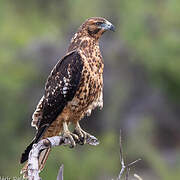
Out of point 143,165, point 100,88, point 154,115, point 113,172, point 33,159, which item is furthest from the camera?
point 154,115

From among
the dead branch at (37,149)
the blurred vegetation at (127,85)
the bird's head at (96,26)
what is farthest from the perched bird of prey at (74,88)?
the blurred vegetation at (127,85)

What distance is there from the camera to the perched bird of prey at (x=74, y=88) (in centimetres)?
711

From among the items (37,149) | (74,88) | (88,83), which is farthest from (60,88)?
(37,149)

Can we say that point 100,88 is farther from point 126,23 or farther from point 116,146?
point 126,23

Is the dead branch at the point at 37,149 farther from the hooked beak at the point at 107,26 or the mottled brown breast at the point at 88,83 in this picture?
the hooked beak at the point at 107,26

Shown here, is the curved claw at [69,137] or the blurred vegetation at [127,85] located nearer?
the curved claw at [69,137]

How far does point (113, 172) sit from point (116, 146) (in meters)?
1.44

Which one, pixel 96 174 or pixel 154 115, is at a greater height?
pixel 154 115

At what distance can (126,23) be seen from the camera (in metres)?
19.8

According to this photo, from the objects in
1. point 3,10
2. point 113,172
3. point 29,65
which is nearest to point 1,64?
point 29,65

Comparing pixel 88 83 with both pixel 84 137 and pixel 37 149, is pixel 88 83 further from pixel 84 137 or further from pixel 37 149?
pixel 37 149

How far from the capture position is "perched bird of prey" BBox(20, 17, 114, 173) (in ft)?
23.3

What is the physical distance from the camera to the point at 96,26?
7297 mm

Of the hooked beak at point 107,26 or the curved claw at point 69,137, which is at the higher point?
the hooked beak at point 107,26
